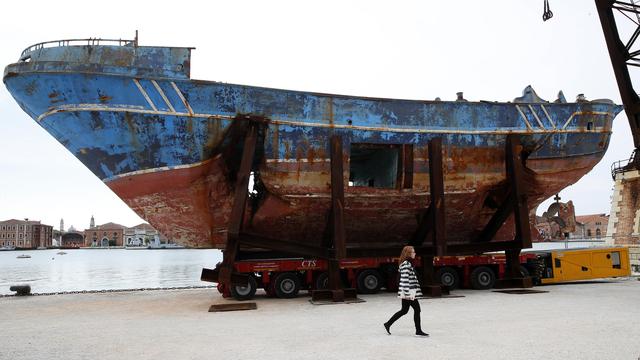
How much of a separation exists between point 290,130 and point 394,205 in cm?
362

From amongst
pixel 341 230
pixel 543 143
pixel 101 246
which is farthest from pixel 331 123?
pixel 101 246

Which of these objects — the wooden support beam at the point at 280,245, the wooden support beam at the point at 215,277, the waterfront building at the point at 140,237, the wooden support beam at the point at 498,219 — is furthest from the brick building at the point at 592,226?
the waterfront building at the point at 140,237

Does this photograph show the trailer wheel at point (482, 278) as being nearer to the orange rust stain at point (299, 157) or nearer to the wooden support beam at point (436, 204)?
the wooden support beam at point (436, 204)

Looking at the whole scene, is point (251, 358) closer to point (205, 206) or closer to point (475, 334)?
point (475, 334)

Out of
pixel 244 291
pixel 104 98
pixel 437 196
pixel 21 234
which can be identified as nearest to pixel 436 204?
pixel 437 196

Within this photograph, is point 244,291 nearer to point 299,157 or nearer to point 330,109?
point 299,157

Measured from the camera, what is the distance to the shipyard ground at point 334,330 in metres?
6.32

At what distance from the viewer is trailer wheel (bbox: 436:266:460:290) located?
14234mm

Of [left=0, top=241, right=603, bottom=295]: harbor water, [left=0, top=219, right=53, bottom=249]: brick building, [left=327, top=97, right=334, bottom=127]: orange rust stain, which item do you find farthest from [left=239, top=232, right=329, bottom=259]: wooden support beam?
[left=0, top=219, right=53, bottom=249]: brick building

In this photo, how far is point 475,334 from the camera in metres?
7.30

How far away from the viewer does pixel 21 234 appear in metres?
173

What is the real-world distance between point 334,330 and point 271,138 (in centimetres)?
569

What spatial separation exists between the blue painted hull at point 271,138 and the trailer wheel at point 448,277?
1.27 meters

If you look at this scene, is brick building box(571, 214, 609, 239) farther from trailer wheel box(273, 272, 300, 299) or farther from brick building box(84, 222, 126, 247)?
brick building box(84, 222, 126, 247)
